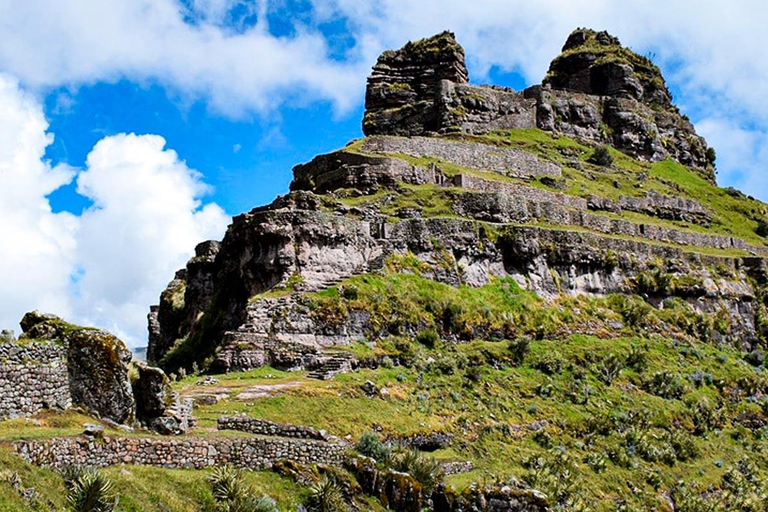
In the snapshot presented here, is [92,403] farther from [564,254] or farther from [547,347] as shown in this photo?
[564,254]

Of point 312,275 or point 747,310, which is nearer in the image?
point 312,275

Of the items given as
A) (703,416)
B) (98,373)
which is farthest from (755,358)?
(98,373)

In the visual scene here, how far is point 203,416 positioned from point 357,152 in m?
29.6

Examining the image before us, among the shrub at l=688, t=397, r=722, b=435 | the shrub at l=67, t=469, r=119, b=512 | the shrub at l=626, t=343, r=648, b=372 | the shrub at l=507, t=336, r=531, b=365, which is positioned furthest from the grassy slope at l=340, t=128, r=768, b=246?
the shrub at l=67, t=469, r=119, b=512

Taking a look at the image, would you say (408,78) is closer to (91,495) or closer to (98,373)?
(98,373)

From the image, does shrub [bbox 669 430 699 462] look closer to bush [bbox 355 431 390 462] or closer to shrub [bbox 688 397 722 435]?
shrub [bbox 688 397 722 435]

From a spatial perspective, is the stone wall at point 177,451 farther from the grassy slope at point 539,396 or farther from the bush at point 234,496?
the bush at point 234,496

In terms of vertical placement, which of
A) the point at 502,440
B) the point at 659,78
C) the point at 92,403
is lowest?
the point at 502,440

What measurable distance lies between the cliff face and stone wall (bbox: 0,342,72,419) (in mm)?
12483

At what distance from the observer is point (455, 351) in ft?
104

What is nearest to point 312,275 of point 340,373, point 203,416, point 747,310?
point 340,373

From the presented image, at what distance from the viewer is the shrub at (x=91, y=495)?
454 inches

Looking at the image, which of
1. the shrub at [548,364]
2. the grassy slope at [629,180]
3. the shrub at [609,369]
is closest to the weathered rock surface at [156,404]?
the shrub at [548,364]

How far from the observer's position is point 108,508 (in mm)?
11773
